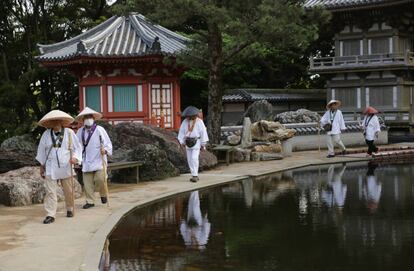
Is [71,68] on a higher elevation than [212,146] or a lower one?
higher

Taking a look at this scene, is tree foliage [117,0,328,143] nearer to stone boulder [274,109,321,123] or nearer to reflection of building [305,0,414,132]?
stone boulder [274,109,321,123]

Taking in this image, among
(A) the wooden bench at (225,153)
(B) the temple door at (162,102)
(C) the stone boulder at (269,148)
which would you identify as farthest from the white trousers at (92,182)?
(B) the temple door at (162,102)

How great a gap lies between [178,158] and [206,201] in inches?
191

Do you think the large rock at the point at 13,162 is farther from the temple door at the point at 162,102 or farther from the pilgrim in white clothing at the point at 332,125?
the pilgrim in white clothing at the point at 332,125

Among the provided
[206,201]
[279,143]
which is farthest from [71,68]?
[206,201]

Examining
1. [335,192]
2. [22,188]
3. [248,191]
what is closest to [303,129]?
[248,191]

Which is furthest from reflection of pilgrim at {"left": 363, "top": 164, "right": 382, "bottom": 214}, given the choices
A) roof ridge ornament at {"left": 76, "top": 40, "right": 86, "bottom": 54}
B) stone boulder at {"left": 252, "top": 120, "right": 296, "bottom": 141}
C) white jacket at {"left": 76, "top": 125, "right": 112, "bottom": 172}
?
roof ridge ornament at {"left": 76, "top": 40, "right": 86, "bottom": 54}

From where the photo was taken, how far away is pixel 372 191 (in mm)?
12984

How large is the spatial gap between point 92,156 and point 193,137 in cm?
431

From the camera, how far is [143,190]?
13.2 metres

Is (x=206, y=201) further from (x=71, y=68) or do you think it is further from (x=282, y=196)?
(x=71, y=68)

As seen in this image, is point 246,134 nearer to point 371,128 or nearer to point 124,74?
point 371,128

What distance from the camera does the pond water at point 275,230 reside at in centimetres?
693

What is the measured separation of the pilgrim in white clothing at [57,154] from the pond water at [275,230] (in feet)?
3.92
